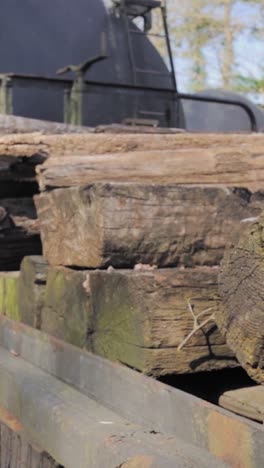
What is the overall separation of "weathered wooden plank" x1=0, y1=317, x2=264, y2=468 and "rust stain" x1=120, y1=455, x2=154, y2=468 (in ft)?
0.45

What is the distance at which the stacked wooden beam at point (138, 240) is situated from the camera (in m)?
2.11

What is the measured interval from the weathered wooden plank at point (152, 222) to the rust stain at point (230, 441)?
27.2 inches

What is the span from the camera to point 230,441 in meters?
1.61

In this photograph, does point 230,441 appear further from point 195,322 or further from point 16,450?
point 16,450

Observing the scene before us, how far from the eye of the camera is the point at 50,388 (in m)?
2.18

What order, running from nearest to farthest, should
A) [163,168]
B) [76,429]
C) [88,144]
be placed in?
[76,429], [163,168], [88,144]

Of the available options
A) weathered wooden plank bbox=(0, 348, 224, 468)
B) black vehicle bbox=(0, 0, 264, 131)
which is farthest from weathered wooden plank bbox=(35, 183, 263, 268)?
black vehicle bbox=(0, 0, 264, 131)

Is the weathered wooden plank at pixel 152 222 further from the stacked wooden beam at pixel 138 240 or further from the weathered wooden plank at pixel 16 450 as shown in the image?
the weathered wooden plank at pixel 16 450

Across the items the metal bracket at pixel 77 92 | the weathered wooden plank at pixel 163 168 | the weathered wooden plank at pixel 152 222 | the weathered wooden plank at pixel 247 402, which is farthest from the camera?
the metal bracket at pixel 77 92

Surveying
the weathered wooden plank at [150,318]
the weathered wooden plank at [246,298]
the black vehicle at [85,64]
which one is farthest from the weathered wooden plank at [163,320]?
the black vehicle at [85,64]

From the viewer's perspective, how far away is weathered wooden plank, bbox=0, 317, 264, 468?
1589 millimetres

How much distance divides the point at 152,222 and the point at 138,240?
61mm

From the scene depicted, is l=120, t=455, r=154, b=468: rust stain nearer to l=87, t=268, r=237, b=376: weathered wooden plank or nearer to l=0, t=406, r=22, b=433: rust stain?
l=87, t=268, r=237, b=376: weathered wooden plank

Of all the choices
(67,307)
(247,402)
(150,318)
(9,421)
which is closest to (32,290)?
(67,307)
